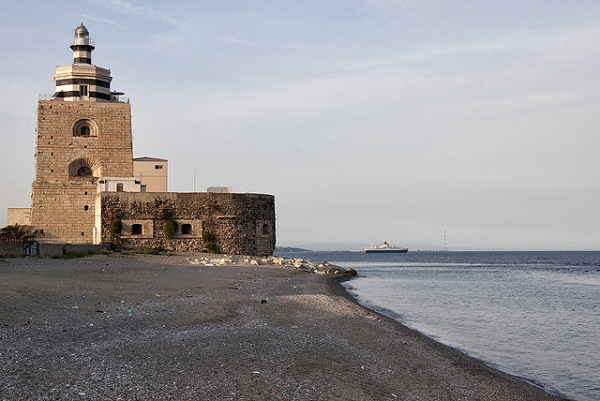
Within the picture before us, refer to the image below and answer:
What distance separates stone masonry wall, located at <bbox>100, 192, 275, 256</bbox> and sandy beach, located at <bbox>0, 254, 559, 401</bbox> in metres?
16.6

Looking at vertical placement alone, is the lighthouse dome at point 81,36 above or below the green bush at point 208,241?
above

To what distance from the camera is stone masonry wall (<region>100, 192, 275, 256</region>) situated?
31.9 m

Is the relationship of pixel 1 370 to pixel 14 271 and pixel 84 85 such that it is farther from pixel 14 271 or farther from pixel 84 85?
pixel 84 85

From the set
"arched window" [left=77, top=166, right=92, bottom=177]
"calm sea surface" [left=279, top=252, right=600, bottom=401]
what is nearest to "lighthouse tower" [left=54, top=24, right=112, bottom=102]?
"arched window" [left=77, top=166, right=92, bottom=177]

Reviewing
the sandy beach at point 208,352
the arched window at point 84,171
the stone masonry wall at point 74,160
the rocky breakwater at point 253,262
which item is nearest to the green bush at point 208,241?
the rocky breakwater at point 253,262

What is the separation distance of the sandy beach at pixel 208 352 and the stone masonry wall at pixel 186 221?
16601mm

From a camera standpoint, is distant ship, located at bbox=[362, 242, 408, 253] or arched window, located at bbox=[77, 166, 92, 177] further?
distant ship, located at bbox=[362, 242, 408, 253]

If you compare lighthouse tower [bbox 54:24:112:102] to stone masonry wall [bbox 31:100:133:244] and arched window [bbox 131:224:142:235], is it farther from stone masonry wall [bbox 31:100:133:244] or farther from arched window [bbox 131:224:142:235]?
arched window [bbox 131:224:142:235]

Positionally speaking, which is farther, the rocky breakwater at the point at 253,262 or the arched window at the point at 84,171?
the arched window at the point at 84,171

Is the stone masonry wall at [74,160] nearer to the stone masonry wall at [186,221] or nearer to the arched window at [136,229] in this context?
the stone masonry wall at [186,221]

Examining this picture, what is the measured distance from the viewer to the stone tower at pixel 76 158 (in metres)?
34.2

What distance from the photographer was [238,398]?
19.3 ft

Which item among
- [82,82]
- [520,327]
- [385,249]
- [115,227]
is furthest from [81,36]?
[385,249]

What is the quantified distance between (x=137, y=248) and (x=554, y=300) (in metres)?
20.2
